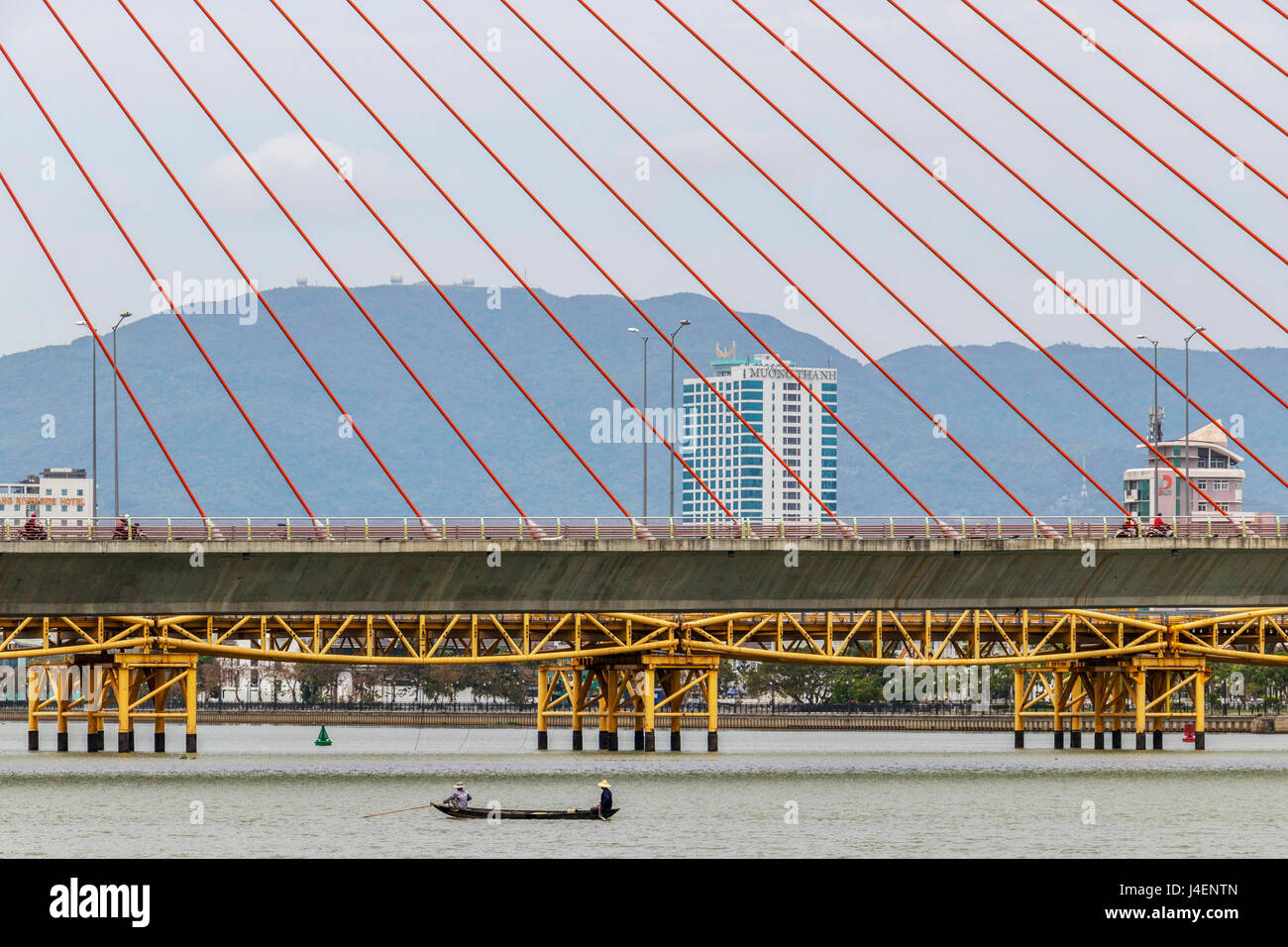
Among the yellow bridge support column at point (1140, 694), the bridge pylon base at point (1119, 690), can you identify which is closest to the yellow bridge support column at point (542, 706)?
the bridge pylon base at point (1119, 690)

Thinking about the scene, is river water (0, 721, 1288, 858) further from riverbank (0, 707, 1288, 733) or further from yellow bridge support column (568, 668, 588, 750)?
riverbank (0, 707, 1288, 733)

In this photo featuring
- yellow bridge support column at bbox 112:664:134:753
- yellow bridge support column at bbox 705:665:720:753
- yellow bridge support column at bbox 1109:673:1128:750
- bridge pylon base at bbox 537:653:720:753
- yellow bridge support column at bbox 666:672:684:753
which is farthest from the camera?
yellow bridge support column at bbox 1109:673:1128:750

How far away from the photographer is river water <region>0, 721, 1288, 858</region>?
159 feet

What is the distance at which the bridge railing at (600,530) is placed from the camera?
64375mm

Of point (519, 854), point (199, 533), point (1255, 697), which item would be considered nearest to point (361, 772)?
point (199, 533)

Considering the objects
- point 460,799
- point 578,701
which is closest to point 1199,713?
point 578,701


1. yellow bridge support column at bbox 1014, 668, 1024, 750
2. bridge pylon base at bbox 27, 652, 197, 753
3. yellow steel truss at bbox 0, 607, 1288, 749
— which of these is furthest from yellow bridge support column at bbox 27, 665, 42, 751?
yellow bridge support column at bbox 1014, 668, 1024, 750

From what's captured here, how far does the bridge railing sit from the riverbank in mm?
62222

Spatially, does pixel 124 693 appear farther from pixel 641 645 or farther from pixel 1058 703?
pixel 1058 703

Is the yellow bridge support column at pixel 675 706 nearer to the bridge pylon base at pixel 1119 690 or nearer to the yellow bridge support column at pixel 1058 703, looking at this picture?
the bridge pylon base at pixel 1119 690

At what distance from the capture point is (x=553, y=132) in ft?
213

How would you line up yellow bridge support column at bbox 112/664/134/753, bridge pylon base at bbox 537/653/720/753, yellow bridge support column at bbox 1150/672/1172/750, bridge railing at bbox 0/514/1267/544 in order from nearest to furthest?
bridge railing at bbox 0/514/1267/544 → yellow bridge support column at bbox 112/664/134/753 → bridge pylon base at bbox 537/653/720/753 → yellow bridge support column at bbox 1150/672/1172/750

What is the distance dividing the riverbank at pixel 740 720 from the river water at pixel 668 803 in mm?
47010
